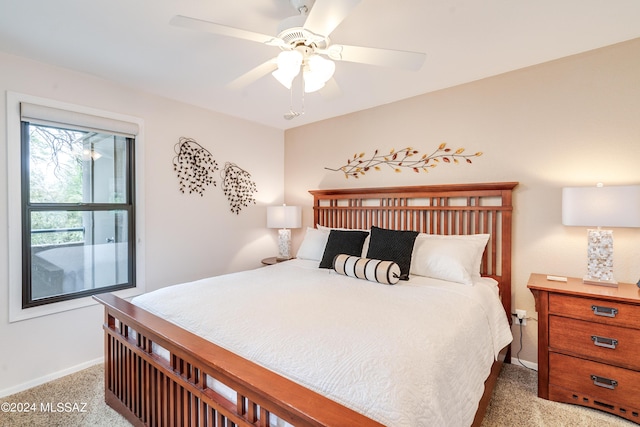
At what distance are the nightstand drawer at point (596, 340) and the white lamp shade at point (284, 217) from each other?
2559 millimetres

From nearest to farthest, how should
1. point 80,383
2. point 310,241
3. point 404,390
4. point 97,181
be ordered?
1. point 404,390
2. point 80,383
3. point 97,181
4. point 310,241

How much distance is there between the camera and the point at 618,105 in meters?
2.11

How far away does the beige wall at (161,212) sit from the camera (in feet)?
7.21

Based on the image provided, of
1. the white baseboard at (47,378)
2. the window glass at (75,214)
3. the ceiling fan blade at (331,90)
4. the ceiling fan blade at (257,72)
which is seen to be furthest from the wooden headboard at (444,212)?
the white baseboard at (47,378)

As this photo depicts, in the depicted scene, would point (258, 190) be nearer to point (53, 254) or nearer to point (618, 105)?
point (53, 254)

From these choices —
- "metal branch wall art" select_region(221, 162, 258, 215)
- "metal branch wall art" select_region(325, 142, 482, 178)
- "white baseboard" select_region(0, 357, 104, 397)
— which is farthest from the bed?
"metal branch wall art" select_region(221, 162, 258, 215)

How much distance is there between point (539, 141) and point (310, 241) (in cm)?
216

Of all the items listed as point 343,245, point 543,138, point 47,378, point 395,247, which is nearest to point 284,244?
point 343,245

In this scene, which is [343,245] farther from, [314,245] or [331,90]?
[331,90]

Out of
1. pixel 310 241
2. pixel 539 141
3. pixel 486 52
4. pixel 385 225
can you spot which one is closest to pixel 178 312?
pixel 310 241

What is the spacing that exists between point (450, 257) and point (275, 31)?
1993mm

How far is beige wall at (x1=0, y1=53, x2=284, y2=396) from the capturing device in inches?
86.5

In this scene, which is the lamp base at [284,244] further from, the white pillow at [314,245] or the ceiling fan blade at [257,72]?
the ceiling fan blade at [257,72]

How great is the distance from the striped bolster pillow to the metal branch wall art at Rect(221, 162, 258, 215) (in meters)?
1.67
